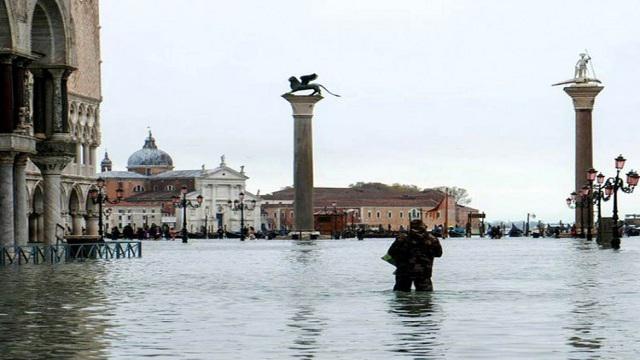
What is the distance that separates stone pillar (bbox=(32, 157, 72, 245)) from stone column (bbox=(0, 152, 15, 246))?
14.4 ft

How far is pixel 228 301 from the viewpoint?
2578 cm

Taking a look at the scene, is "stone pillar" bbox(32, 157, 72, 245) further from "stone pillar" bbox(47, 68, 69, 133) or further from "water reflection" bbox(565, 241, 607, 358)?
"water reflection" bbox(565, 241, 607, 358)

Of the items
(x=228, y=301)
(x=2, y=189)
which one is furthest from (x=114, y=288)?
(x=2, y=189)

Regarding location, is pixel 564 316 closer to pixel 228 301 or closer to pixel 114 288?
pixel 228 301

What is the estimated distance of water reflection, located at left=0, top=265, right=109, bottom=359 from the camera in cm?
1661

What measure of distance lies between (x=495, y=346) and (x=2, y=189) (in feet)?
112

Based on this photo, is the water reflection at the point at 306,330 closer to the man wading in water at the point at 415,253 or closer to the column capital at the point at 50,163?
the man wading in water at the point at 415,253

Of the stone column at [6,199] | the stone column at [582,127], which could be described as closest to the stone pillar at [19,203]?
the stone column at [6,199]

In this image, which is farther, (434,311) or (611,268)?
(611,268)

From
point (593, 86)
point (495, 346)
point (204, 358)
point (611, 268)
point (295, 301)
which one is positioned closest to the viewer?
point (204, 358)

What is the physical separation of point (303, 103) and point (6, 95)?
8539cm

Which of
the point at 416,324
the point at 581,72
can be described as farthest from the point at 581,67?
the point at 416,324

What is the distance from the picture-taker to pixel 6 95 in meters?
49.2

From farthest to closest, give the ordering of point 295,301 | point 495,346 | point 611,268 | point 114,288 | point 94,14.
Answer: point 94,14 < point 611,268 < point 114,288 < point 295,301 < point 495,346
